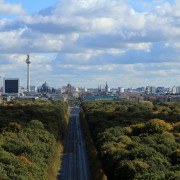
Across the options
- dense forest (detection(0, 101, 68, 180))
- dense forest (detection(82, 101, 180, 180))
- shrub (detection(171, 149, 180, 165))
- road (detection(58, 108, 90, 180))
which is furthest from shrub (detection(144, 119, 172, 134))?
shrub (detection(171, 149, 180, 165))

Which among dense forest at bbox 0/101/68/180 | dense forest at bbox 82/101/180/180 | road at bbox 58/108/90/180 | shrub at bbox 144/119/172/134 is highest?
shrub at bbox 144/119/172/134

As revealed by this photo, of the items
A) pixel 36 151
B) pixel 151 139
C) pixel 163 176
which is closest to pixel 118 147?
pixel 151 139

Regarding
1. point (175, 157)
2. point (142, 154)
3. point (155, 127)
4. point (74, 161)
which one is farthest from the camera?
point (74, 161)

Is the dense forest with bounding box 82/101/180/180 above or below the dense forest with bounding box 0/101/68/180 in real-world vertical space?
above

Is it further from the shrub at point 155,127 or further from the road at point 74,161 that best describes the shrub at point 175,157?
the road at point 74,161

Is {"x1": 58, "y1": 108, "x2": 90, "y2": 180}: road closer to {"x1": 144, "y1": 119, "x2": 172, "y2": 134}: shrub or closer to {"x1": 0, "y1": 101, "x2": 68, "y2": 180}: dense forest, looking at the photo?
{"x1": 0, "y1": 101, "x2": 68, "y2": 180}: dense forest

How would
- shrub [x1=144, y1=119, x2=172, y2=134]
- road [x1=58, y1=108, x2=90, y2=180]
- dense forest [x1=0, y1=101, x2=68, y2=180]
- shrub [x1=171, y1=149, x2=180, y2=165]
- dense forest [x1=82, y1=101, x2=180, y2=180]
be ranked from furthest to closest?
1. road [x1=58, y1=108, x2=90, y2=180]
2. shrub [x1=144, y1=119, x2=172, y2=134]
3. shrub [x1=171, y1=149, x2=180, y2=165]
4. dense forest [x1=0, y1=101, x2=68, y2=180]
5. dense forest [x1=82, y1=101, x2=180, y2=180]

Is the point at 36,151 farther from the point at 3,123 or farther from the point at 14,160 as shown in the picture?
the point at 3,123

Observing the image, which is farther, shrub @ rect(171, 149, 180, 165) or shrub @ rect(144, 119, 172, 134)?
shrub @ rect(144, 119, 172, 134)

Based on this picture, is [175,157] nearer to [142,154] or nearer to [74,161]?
[142,154]

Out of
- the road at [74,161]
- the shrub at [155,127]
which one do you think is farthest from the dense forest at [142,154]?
the road at [74,161]

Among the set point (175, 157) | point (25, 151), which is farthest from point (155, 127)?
point (25, 151)
